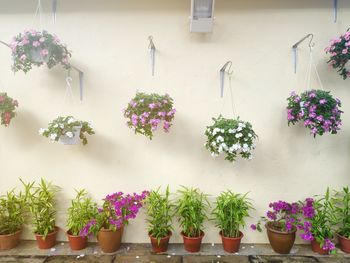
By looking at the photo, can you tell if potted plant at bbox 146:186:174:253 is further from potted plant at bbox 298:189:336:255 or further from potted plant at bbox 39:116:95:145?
potted plant at bbox 298:189:336:255

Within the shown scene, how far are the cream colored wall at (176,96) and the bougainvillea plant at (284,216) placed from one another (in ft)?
0.68

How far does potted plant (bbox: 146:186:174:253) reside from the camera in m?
3.12

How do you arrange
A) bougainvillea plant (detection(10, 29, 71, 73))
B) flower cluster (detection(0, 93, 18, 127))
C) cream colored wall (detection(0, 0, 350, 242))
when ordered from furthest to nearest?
cream colored wall (detection(0, 0, 350, 242)) < flower cluster (detection(0, 93, 18, 127)) < bougainvillea plant (detection(10, 29, 71, 73))

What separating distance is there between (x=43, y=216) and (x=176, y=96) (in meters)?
2.21

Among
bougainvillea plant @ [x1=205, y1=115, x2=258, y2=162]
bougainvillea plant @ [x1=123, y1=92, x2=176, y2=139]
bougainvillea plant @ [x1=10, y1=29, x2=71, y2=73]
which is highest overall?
bougainvillea plant @ [x1=10, y1=29, x2=71, y2=73]

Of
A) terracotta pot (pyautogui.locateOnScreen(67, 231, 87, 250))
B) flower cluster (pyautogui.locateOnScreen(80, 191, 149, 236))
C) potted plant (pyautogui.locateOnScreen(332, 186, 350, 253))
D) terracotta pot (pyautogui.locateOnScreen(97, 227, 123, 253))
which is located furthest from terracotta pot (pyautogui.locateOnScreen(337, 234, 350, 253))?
terracotta pot (pyautogui.locateOnScreen(67, 231, 87, 250))

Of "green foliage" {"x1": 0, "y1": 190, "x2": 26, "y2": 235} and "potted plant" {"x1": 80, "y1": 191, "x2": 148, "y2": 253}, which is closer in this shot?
"potted plant" {"x1": 80, "y1": 191, "x2": 148, "y2": 253}

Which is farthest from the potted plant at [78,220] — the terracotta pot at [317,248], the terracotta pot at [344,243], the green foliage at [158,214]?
the terracotta pot at [344,243]

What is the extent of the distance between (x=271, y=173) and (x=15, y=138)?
336 cm

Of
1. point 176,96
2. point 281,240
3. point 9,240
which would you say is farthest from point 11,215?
point 281,240

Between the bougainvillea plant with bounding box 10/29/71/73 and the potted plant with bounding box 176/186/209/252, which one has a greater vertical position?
the bougainvillea plant with bounding box 10/29/71/73

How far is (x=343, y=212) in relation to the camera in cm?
319

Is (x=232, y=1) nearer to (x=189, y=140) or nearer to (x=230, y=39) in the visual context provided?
(x=230, y=39)

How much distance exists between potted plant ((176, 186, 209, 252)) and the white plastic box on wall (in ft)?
6.56
